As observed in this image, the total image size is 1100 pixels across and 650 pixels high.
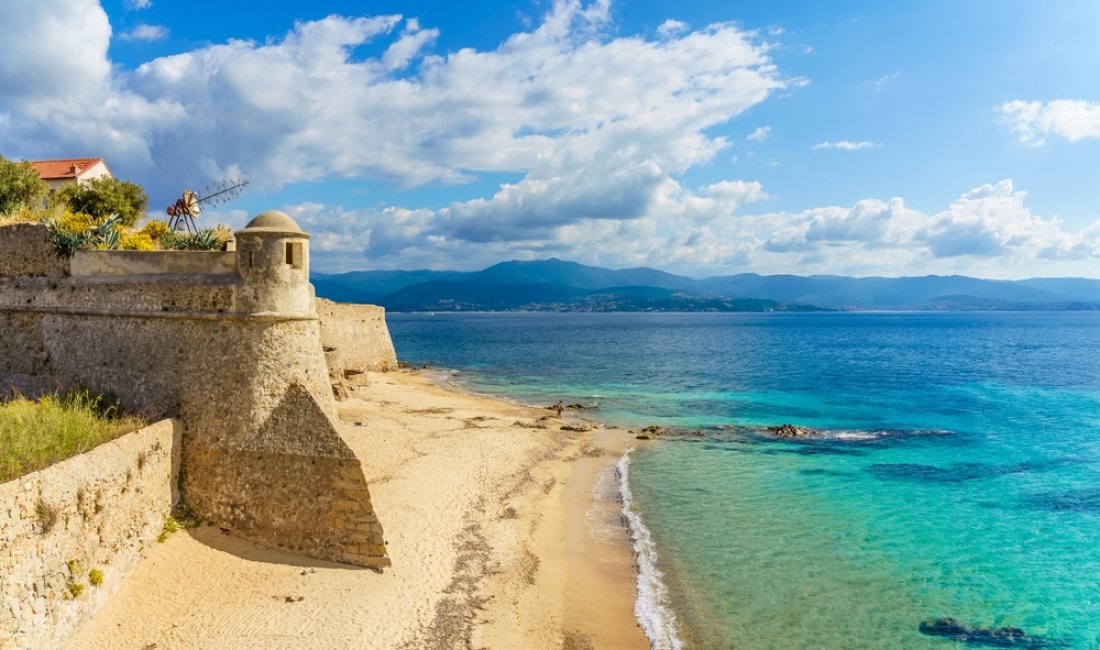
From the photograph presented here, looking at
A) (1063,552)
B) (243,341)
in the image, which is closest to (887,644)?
(1063,552)

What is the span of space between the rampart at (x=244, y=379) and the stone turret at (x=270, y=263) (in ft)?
0.08

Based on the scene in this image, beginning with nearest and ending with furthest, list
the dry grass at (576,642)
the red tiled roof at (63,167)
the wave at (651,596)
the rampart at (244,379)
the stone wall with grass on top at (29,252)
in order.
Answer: the dry grass at (576,642)
the wave at (651,596)
the rampart at (244,379)
the stone wall with grass on top at (29,252)
the red tiled roof at (63,167)

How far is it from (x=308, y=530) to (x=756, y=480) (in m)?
17.5

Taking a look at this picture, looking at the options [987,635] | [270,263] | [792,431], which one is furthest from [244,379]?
[792,431]

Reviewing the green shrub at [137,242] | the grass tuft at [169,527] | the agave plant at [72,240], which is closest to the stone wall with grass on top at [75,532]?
the grass tuft at [169,527]

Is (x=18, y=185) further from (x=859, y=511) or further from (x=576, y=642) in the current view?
(x=859, y=511)

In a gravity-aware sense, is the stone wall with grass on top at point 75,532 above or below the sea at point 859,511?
above

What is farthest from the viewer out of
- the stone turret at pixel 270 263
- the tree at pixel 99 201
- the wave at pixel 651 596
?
the tree at pixel 99 201

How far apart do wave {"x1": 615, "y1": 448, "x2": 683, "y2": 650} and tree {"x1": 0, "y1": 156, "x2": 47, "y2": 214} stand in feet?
88.7

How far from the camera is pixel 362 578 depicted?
1377 cm

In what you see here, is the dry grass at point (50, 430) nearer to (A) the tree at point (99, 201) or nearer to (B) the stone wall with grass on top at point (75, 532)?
(B) the stone wall with grass on top at point (75, 532)

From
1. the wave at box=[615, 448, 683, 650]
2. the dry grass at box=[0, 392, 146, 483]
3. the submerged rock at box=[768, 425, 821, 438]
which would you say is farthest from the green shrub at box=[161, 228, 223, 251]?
the submerged rock at box=[768, 425, 821, 438]

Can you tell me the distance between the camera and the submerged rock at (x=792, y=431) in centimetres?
3334

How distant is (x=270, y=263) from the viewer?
14.6 m
